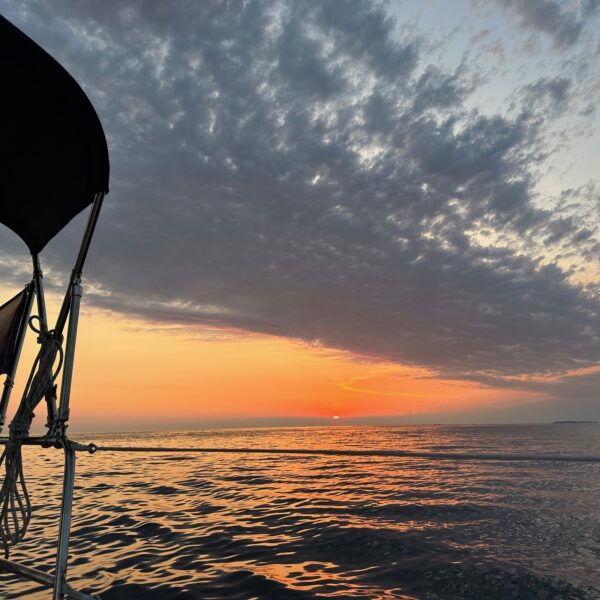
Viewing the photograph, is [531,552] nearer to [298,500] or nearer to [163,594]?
[163,594]

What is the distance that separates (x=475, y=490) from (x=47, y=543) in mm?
13862

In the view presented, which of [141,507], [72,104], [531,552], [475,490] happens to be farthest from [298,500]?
[72,104]

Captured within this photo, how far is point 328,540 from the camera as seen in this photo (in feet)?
30.9

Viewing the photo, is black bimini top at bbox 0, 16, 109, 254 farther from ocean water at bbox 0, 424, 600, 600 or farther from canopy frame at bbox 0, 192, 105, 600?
ocean water at bbox 0, 424, 600, 600

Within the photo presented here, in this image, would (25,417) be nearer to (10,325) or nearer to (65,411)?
(65,411)

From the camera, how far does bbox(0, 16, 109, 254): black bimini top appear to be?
3.68 metres

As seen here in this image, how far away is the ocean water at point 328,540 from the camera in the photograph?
6812mm

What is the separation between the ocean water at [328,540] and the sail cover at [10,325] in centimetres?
417

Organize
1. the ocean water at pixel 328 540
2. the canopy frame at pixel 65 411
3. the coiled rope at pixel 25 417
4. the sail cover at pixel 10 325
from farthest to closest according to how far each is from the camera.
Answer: the ocean water at pixel 328 540, the sail cover at pixel 10 325, the coiled rope at pixel 25 417, the canopy frame at pixel 65 411

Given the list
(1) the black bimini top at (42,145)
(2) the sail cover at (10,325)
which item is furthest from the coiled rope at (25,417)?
(1) the black bimini top at (42,145)

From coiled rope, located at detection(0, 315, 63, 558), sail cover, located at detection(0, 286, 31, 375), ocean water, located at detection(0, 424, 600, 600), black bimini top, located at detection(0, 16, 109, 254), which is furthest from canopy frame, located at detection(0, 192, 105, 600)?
ocean water, located at detection(0, 424, 600, 600)

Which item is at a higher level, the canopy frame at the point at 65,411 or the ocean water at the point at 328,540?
the canopy frame at the point at 65,411

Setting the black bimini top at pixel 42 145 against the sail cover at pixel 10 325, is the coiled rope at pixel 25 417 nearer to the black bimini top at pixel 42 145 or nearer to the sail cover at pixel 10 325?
the sail cover at pixel 10 325

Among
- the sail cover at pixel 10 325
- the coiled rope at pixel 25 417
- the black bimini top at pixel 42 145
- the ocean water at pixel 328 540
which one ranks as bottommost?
the ocean water at pixel 328 540
